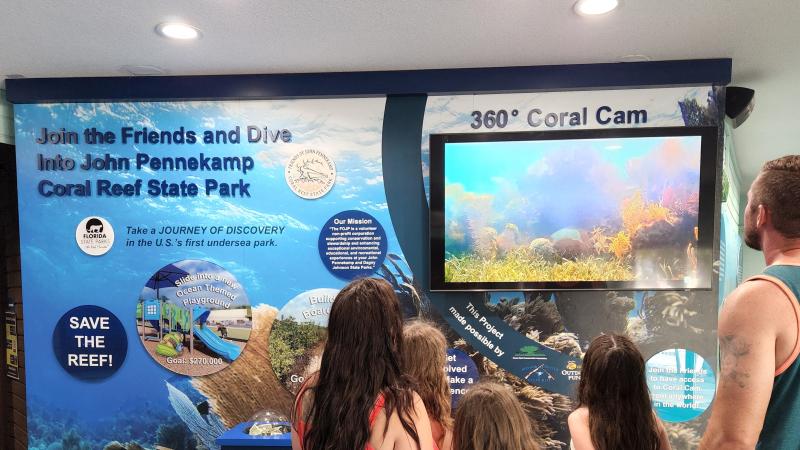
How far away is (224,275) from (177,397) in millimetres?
839

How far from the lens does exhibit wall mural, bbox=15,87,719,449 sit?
3074mm

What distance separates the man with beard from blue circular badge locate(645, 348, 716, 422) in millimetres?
1568

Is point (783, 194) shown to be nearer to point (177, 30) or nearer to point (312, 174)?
point (312, 174)

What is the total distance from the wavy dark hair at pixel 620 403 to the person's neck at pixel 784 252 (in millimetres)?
566

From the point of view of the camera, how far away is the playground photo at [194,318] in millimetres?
3119

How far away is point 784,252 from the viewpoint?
1.46 m

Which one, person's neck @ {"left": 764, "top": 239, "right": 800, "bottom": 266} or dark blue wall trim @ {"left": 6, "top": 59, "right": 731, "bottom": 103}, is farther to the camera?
dark blue wall trim @ {"left": 6, "top": 59, "right": 731, "bottom": 103}

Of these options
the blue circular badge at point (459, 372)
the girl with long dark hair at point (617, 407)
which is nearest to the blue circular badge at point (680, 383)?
the blue circular badge at point (459, 372)

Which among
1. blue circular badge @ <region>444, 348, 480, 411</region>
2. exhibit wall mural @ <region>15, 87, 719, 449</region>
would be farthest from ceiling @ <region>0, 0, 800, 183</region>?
blue circular badge @ <region>444, 348, 480, 411</region>

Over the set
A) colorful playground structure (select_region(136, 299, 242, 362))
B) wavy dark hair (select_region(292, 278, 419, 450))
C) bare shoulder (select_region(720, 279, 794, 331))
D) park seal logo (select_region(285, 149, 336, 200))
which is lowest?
colorful playground structure (select_region(136, 299, 242, 362))

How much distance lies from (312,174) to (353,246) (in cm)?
54

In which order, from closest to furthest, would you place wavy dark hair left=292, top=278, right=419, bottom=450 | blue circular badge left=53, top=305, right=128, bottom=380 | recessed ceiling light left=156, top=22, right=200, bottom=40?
1. wavy dark hair left=292, top=278, right=419, bottom=450
2. recessed ceiling light left=156, top=22, right=200, bottom=40
3. blue circular badge left=53, top=305, right=128, bottom=380

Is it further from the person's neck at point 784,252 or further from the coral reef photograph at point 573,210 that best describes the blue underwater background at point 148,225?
the person's neck at point 784,252

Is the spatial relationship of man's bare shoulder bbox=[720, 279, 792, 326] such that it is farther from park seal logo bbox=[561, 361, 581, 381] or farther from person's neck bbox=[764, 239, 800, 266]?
park seal logo bbox=[561, 361, 581, 381]
